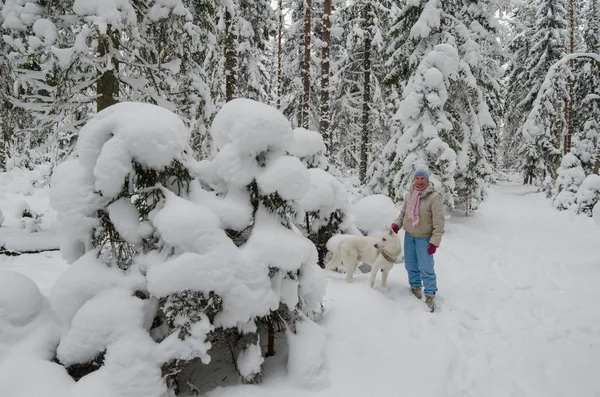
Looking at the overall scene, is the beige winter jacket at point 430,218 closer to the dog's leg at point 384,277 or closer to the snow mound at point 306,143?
the dog's leg at point 384,277

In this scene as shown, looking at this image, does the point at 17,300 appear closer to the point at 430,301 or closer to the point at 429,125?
the point at 430,301

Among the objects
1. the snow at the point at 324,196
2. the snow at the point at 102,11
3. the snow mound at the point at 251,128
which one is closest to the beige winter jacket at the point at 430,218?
the snow at the point at 324,196

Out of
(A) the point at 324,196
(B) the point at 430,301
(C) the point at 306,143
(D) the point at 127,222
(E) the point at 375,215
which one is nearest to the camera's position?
(D) the point at 127,222

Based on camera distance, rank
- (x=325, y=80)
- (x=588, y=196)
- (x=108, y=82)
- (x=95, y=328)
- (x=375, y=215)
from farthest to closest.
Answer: (x=588, y=196) → (x=325, y=80) → (x=375, y=215) → (x=108, y=82) → (x=95, y=328)

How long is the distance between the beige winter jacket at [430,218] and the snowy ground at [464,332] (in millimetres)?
1104

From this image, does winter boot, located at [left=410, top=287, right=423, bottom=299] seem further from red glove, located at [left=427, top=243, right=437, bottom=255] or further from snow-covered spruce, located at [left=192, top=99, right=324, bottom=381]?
snow-covered spruce, located at [left=192, top=99, right=324, bottom=381]

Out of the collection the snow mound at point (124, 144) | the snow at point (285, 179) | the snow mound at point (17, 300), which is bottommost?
the snow mound at point (17, 300)

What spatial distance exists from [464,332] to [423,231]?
157 cm

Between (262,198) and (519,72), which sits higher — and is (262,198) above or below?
below

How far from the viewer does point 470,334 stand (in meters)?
5.02

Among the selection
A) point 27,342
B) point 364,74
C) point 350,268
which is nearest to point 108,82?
point 27,342

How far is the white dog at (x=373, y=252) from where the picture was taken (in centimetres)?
580

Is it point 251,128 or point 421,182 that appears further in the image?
point 421,182

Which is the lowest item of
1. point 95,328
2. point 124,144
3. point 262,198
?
point 95,328
